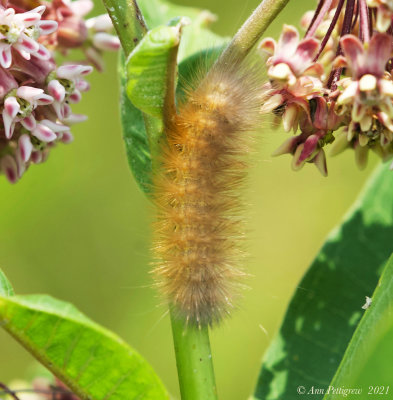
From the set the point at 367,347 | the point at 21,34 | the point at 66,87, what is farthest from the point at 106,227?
the point at 367,347

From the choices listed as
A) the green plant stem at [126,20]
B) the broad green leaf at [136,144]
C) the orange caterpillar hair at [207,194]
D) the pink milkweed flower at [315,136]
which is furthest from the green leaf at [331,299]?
the green plant stem at [126,20]

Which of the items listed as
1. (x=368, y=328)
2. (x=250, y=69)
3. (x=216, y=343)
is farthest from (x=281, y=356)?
(x=216, y=343)

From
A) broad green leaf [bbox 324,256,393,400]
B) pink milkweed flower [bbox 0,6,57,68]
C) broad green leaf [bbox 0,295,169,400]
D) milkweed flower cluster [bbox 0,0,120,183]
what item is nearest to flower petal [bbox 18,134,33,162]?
milkweed flower cluster [bbox 0,0,120,183]

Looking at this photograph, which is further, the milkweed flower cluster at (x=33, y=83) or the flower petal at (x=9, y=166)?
the flower petal at (x=9, y=166)

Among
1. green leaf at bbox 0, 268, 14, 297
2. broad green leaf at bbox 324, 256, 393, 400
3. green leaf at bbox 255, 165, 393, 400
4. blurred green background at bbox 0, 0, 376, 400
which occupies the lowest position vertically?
blurred green background at bbox 0, 0, 376, 400

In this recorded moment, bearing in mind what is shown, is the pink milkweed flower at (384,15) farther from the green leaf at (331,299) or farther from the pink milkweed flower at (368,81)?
the green leaf at (331,299)

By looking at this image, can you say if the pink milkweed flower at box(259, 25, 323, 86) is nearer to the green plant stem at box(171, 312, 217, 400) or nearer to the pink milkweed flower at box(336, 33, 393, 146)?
the pink milkweed flower at box(336, 33, 393, 146)

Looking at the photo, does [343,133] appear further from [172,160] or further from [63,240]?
[63,240]
